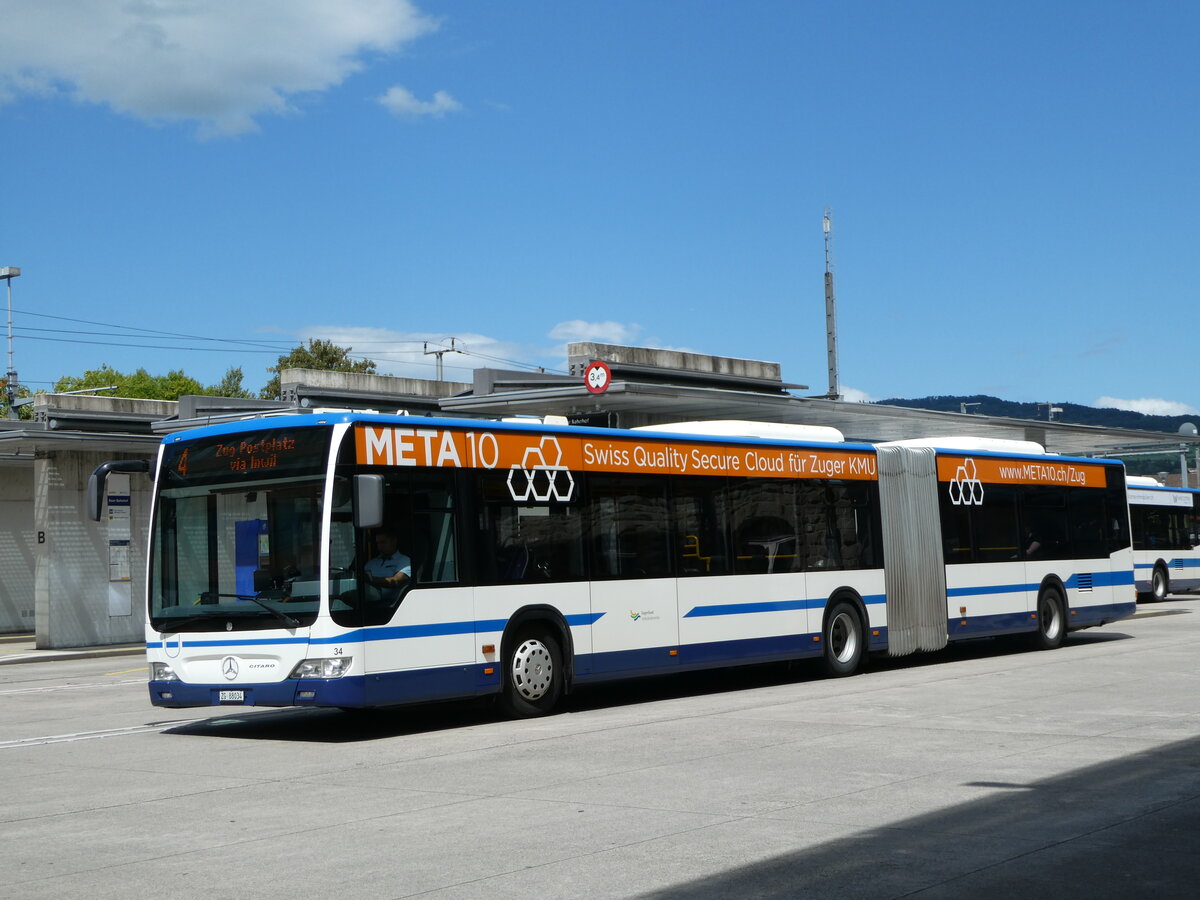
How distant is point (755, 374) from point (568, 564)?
20512 mm

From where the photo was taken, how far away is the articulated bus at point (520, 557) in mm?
12672

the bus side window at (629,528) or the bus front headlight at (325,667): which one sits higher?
the bus side window at (629,528)

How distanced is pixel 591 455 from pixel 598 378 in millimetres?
10086

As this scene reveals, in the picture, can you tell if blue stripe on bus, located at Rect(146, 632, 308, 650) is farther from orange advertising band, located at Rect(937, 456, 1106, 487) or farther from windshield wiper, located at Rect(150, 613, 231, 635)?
orange advertising band, located at Rect(937, 456, 1106, 487)

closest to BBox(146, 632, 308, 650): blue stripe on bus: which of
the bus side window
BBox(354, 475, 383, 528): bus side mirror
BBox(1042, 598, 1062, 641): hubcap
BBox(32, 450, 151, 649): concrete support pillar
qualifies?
BBox(354, 475, 383, 528): bus side mirror

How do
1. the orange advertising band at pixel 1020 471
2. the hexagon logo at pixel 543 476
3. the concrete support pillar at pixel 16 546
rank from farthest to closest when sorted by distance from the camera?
the concrete support pillar at pixel 16 546, the orange advertising band at pixel 1020 471, the hexagon logo at pixel 543 476

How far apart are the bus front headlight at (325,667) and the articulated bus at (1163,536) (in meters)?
29.5

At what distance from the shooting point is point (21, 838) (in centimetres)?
834

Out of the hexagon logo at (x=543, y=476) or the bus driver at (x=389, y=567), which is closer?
the bus driver at (x=389, y=567)

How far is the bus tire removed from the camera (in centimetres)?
2234

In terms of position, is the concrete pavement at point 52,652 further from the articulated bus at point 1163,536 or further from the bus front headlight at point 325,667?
the articulated bus at point 1163,536

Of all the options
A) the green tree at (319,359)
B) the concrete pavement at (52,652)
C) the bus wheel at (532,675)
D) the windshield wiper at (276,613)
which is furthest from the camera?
the green tree at (319,359)

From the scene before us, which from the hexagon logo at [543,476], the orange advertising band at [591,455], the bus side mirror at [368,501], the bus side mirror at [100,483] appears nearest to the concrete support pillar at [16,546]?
the bus side mirror at [100,483]

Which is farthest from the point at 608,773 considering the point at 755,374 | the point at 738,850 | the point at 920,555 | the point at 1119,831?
the point at 755,374
